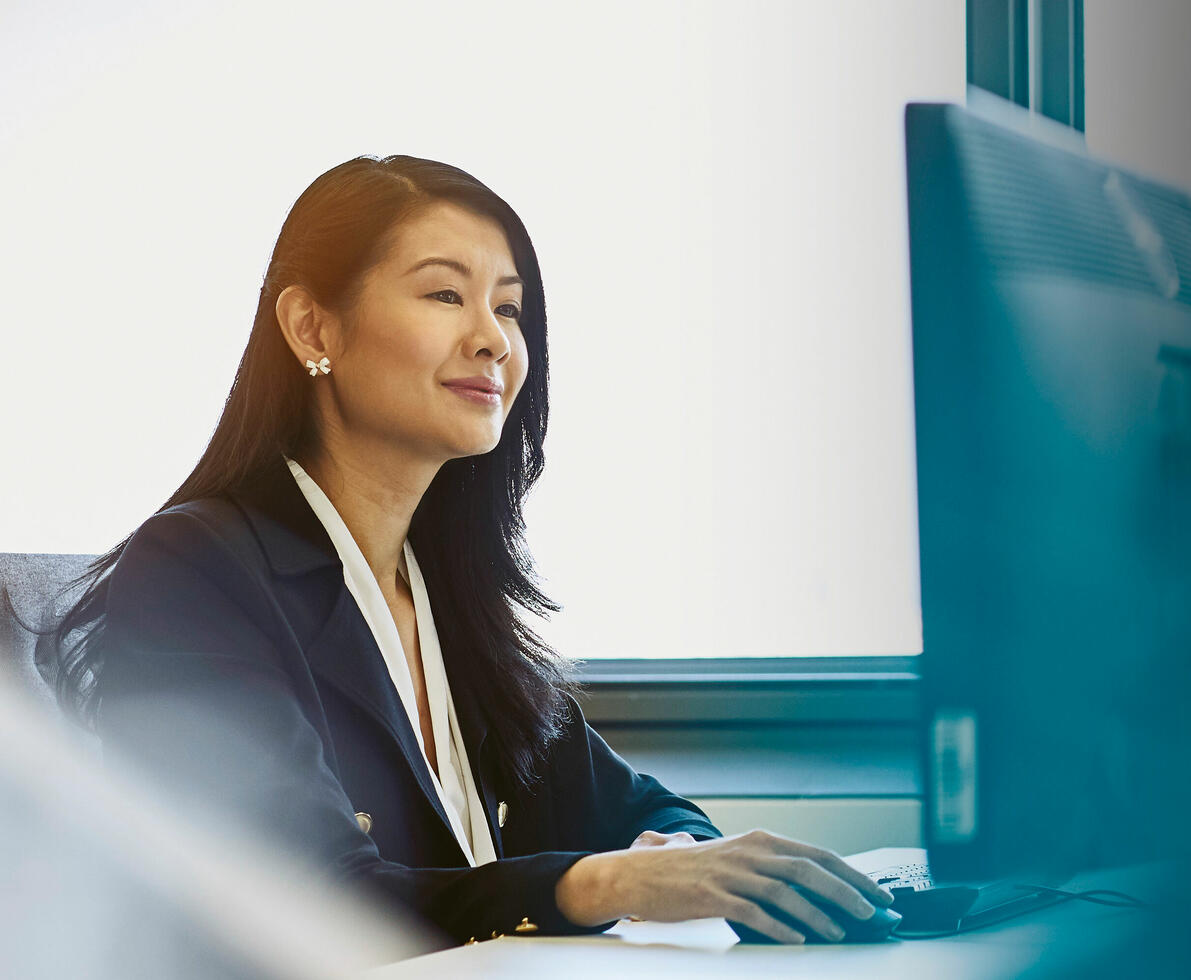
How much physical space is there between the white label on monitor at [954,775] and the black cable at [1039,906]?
0.08 metres

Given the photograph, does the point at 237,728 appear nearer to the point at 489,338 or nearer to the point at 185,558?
the point at 185,558

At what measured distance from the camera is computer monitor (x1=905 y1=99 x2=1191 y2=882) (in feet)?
1.59

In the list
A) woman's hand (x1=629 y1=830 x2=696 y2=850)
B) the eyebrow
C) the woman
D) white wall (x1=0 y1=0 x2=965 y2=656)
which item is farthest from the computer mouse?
white wall (x1=0 y1=0 x2=965 y2=656)

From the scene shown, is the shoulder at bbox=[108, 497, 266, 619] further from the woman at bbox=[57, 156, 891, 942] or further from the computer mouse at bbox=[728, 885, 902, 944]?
the computer mouse at bbox=[728, 885, 902, 944]

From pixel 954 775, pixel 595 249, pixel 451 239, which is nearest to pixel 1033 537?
pixel 954 775

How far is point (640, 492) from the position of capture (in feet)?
5.38

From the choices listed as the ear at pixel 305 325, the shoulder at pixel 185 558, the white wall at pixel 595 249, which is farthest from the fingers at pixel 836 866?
the white wall at pixel 595 249

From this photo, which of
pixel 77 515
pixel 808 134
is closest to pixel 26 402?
pixel 77 515

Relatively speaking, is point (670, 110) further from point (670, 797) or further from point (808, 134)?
point (670, 797)

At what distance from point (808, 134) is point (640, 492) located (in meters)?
0.57

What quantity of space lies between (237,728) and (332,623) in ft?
0.71

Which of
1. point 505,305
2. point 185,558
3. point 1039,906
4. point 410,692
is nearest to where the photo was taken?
point 1039,906

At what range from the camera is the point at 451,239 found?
1167 mm

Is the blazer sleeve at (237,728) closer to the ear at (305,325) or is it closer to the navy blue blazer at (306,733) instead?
the navy blue blazer at (306,733)
